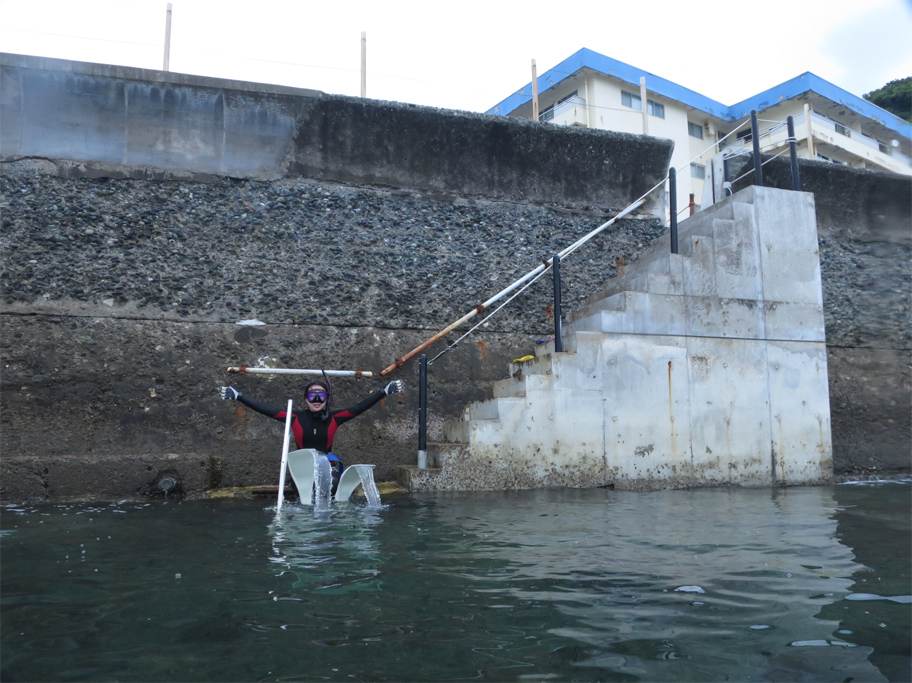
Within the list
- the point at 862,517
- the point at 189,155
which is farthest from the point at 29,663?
the point at 189,155

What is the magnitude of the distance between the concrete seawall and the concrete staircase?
3.43 ft

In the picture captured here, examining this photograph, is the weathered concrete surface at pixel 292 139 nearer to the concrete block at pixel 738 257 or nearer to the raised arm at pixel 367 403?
the concrete block at pixel 738 257

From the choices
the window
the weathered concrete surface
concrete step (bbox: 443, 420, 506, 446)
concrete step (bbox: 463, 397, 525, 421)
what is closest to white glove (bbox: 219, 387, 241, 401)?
concrete step (bbox: 443, 420, 506, 446)

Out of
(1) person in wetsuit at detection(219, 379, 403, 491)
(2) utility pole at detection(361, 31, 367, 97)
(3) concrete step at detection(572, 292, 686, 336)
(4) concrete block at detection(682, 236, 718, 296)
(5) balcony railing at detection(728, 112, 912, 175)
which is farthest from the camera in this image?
(5) balcony railing at detection(728, 112, 912, 175)

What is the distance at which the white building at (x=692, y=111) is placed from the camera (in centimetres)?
2758

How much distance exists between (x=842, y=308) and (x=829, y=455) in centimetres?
277

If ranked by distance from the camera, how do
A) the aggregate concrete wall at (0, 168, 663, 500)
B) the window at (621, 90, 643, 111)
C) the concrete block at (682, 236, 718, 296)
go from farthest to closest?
the window at (621, 90, 643, 111) < the concrete block at (682, 236, 718, 296) < the aggregate concrete wall at (0, 168, 663, 500)

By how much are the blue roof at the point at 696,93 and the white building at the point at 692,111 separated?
4 centimetres

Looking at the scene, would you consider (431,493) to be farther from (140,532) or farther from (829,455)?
(829,455)

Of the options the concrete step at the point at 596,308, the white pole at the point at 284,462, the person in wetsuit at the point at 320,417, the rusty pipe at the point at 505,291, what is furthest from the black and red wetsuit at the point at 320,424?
the concrete step at the point at 596,308

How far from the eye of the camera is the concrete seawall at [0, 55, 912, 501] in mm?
6664

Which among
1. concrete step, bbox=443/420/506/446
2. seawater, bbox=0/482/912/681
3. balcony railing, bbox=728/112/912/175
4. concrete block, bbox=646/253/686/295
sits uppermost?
balcony railing, bbox=728/112/912/175

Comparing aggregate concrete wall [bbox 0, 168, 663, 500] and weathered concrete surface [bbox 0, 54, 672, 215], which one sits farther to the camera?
weathered concrete surface [bbox 0, 54, 672, 215]

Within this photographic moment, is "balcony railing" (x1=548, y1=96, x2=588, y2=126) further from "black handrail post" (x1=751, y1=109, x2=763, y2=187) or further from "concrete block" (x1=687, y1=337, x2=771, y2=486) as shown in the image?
"concrete block" (x1=687, y1=337, x2=771, y2=486)
